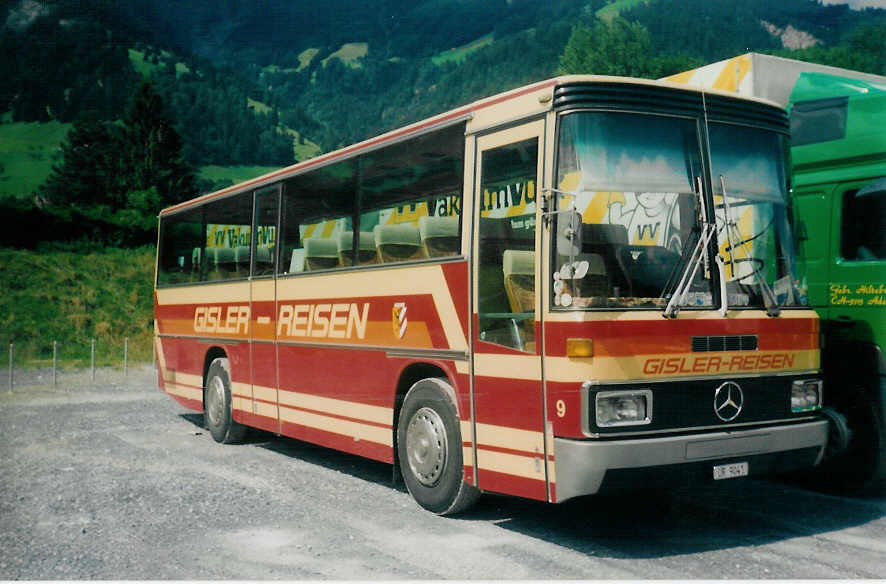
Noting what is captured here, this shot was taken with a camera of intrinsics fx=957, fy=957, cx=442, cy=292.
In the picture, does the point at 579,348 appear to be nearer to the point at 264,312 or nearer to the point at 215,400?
the point at 264,312

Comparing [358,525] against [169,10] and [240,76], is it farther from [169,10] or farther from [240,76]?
[240,76]

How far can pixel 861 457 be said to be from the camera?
8289 millimetres

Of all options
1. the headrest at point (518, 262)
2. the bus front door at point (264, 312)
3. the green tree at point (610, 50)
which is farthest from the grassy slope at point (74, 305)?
the green tree at point (610, 50)

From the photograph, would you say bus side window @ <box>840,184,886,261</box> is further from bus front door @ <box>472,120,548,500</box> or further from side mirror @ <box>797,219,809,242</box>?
bus front door @ <box>472,120,548,500</box>

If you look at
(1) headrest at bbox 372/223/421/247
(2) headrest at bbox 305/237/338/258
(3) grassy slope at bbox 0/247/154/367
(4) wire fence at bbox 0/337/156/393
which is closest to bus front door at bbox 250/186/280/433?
(2) headrest at bbox 305/237/338/258

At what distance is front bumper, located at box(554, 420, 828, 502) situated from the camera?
597 cm

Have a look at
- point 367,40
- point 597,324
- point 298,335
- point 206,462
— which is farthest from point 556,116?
point 367,40


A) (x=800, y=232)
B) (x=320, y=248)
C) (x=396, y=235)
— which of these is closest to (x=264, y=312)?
(x=320, y=248)

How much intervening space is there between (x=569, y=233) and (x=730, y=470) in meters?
1.97

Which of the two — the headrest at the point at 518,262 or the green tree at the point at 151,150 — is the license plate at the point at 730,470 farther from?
the green tree at the point at 151,150

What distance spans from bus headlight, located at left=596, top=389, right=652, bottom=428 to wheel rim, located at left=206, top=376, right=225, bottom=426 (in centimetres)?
729

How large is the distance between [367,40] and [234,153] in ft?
136

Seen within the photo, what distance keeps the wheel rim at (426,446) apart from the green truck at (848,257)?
3177mm

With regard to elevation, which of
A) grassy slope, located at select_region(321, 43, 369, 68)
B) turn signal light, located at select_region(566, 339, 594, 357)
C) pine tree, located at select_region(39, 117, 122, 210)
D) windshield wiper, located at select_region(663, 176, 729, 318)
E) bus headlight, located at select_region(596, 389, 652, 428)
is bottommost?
bus headlight, located at select_region(596, 389, 652, 428)
